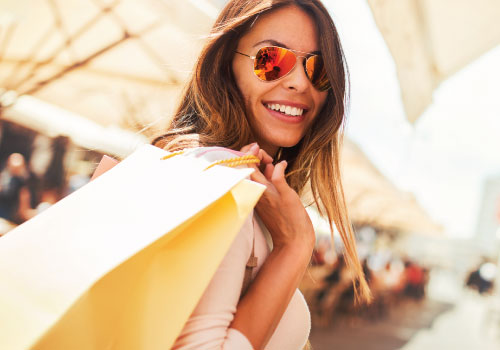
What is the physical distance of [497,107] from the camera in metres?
5.55

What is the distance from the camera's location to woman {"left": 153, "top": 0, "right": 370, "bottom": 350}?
1.05 m

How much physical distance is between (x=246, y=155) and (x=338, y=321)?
8544 millimetres

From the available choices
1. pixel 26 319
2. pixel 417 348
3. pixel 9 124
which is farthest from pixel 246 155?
pixel 417 348

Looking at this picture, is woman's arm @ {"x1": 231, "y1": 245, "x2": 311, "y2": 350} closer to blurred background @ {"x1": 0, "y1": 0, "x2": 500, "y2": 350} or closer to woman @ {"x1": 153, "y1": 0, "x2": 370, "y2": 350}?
woman @ {"x1": 153, "y1": 0, "x2": 370, "y2": 350}

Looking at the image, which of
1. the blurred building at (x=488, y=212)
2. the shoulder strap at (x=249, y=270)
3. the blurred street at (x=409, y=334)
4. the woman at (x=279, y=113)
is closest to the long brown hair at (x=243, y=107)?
the woman at (x=279, y=113)

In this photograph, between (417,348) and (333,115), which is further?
(417,348)

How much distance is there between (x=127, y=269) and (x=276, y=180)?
51cm

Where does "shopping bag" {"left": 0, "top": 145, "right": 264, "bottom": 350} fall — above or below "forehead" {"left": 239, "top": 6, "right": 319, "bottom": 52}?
below

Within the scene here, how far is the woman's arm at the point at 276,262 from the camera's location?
0.88 meters

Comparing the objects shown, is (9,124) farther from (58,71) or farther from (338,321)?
(338,321)

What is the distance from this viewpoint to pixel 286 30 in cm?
136

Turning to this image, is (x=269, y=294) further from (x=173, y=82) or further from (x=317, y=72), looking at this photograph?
(x=173, y=82)

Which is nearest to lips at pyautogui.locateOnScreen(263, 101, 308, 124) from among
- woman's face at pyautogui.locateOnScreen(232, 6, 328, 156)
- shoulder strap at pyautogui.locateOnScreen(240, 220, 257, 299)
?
woman's face at pyautogui.locateOnScreen(232, 6, 328, 156)

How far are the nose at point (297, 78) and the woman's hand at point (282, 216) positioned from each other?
0.37m
